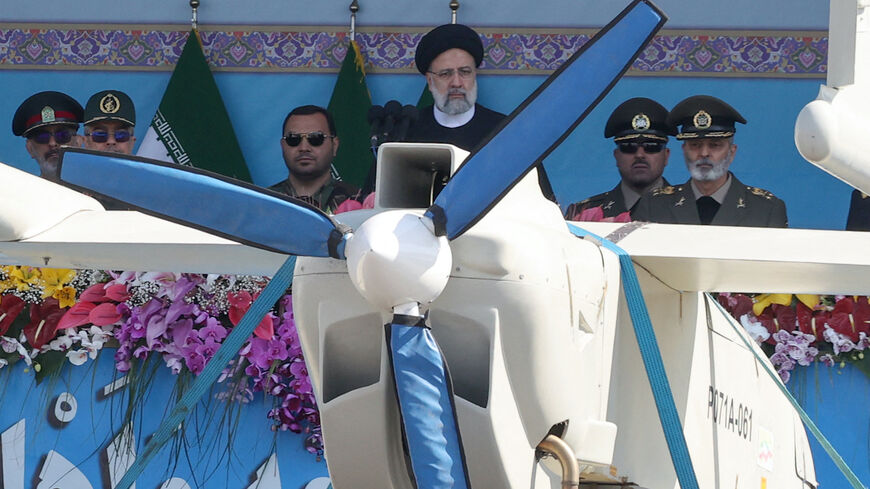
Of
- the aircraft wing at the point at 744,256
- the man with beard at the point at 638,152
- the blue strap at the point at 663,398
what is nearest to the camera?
the blue strap at the point at 663,398

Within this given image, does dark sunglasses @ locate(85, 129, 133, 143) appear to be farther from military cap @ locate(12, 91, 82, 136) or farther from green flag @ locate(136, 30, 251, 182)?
green flag @ locate(136, 30, 251, 182)

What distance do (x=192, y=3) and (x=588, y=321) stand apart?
19.0 ft

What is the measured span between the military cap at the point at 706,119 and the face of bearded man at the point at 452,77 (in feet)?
3.62

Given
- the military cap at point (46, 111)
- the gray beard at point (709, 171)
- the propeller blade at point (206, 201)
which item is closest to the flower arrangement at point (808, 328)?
the gray beard at point (709, 171)

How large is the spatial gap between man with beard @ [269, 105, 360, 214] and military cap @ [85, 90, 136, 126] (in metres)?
0.86

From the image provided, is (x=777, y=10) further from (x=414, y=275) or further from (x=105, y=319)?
(x=414, y=275)

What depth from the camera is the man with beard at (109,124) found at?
8055 millimetres

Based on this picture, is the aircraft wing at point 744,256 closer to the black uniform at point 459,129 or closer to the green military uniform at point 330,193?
the green military uniform at point 330,193

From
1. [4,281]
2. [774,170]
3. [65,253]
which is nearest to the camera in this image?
[65,253]

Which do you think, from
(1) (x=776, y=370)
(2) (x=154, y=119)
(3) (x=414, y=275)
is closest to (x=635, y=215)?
(1) (x=776, y=370)

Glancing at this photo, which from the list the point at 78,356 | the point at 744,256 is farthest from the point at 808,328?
the point at 78,356

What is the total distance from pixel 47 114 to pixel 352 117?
1734 millimetres

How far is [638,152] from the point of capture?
311 inches

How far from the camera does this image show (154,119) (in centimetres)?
905
